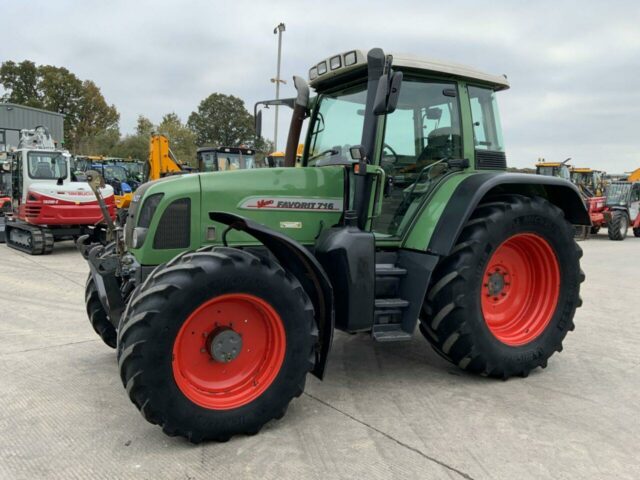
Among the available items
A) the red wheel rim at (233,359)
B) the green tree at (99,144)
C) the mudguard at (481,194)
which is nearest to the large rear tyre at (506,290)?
the mudguard at (481,194)

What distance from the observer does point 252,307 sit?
3.16m

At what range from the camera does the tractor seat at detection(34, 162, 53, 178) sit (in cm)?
1245

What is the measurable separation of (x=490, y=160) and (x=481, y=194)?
0.82 metres

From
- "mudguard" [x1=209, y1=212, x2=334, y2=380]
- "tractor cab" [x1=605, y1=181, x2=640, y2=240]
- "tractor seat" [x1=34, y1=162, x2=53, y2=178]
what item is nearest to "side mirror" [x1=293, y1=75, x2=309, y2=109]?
"mudguard" [x1=209, y1=212, x2=334, y2=380]

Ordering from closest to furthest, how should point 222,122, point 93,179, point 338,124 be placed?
1. point 93,179
2. point 338,124
3. point 222,122

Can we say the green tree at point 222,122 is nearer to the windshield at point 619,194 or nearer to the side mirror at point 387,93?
the windshield at point 619,194

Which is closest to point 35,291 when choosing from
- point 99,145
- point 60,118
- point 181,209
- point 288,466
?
→ point 181,209

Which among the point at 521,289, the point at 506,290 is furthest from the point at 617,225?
the point at 506,290

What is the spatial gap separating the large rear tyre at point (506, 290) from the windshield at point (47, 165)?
37.0 ft

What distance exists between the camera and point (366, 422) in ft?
10.9

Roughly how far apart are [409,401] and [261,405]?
3.55ft

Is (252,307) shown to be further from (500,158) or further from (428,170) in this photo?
(500,158)

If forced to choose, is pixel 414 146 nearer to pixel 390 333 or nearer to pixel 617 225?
pixel 390 333

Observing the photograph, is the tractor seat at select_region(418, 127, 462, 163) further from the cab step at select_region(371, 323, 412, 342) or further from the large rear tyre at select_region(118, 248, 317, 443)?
the large rear tyre at select_region(118, 248, 317, 443)
